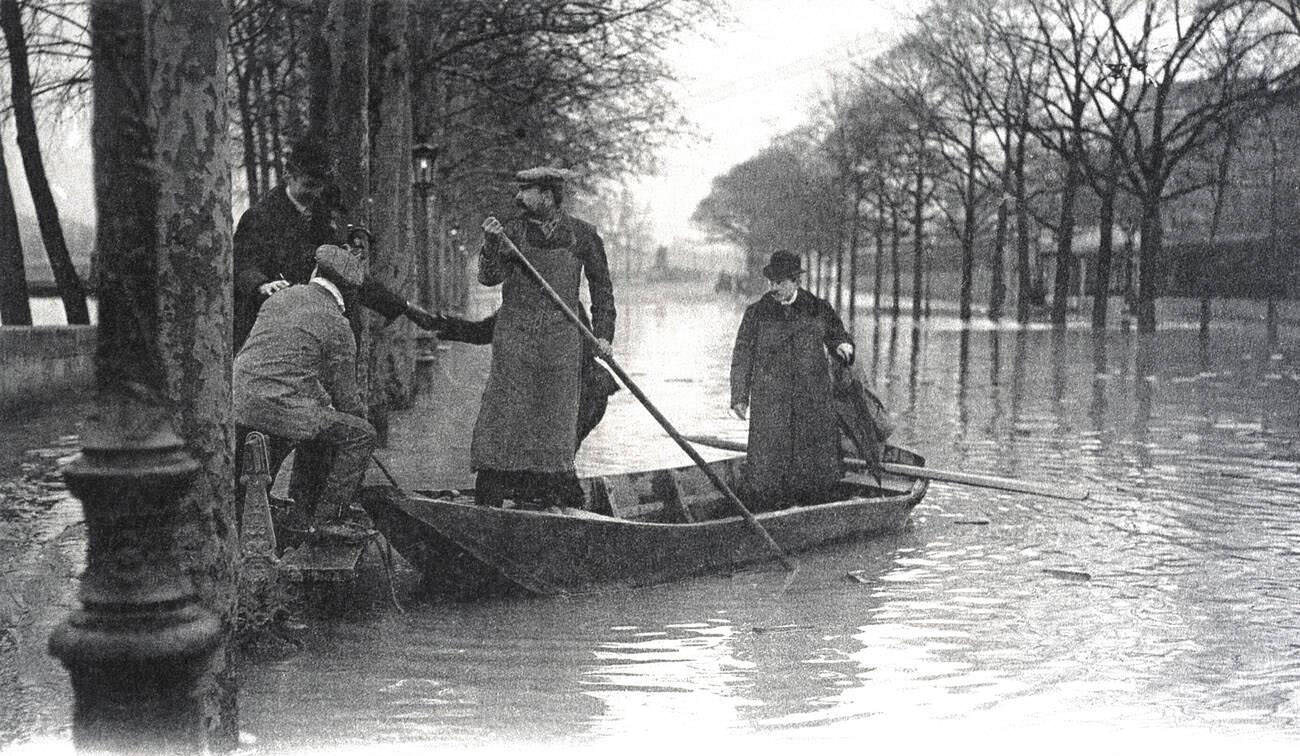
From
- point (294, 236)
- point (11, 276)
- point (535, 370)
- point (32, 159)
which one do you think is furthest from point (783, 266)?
point (11, 276)

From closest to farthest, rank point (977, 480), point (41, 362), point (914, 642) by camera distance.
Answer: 1. point (914, 642)
2. point (977, 480)
3. point (41, 362)

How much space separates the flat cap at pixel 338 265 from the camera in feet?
24.3

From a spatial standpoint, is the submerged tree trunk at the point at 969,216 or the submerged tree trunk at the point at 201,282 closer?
the submerged tree trunk at the point at 201,282

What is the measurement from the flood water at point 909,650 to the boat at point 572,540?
0.14 meters

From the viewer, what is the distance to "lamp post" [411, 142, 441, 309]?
23172mm

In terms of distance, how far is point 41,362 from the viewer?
18781 mm

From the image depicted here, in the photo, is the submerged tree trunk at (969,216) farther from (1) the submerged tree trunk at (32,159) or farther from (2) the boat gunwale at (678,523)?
(2) the boat gunwale at (678,523)

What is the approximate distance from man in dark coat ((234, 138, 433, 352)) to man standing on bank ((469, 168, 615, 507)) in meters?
0.59

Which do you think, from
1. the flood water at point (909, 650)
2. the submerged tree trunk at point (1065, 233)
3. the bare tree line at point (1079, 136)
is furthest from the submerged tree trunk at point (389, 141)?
the submerged tree trunk at point (1065, 233)

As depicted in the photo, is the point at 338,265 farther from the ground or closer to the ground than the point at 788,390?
farther from the ground

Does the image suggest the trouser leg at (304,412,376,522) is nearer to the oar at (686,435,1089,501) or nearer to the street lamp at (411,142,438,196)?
the oar at (686,435,1089,501)

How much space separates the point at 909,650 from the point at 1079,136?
3511 cm

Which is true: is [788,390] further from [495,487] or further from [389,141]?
[389,141]

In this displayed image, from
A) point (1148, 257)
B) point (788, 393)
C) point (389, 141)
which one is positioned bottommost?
point (788, 393)
